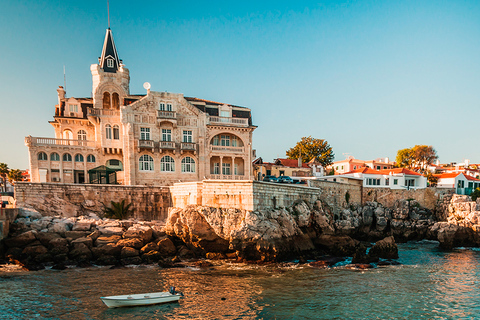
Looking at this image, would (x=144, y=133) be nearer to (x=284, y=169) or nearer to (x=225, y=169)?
(x=225, y=169)

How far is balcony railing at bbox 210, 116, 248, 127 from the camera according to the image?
136 ft

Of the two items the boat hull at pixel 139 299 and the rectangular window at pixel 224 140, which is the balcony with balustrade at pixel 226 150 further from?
the boat hull at pixel 139 299

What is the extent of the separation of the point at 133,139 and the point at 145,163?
11.7ft

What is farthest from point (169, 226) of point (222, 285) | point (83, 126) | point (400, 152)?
point (400, 152)

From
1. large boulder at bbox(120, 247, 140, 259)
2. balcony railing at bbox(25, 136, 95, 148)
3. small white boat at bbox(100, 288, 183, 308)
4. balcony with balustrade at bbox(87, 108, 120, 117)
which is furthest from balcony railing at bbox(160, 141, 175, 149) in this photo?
small white boat at bbox(100, 288, 183, 308)

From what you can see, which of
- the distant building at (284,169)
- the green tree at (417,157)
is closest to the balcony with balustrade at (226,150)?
the distant building at (284,169)

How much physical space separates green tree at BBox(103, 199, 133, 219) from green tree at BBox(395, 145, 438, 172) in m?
61.5

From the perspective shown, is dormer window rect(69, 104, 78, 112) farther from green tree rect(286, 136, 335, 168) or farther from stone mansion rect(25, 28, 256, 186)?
green tree rect(286, 136, 335, 168)

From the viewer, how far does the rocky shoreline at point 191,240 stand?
24156 mm

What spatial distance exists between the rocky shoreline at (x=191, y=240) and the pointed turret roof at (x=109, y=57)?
73.1 feet

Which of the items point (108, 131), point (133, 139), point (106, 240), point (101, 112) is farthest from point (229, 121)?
point (106, 240)

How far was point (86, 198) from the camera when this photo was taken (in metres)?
31.7

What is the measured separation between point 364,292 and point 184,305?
11345mm

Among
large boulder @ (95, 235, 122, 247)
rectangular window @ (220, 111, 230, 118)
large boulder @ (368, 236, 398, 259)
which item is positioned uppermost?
rectangular window @ (220, 111, 230, 118)
